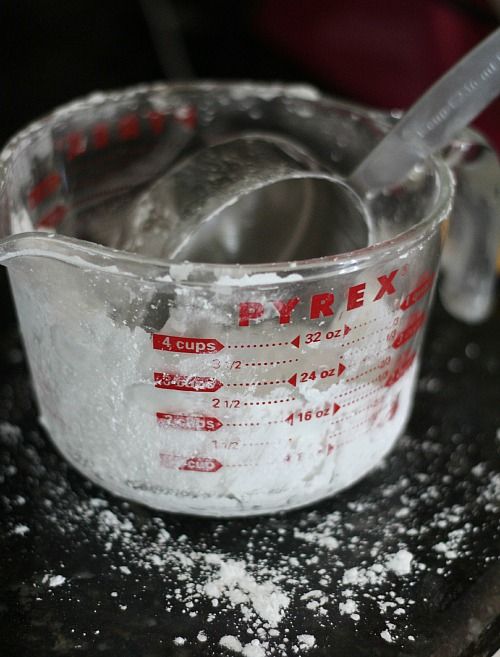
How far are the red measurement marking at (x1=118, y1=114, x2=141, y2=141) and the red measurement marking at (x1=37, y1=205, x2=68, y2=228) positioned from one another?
Result: 80mm

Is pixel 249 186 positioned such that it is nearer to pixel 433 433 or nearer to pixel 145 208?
pixel 145 208

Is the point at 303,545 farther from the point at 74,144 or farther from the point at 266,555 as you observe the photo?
the point at 74,144

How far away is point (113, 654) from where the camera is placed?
1.52 ft

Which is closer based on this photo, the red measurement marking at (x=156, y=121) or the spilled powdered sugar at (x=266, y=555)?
the spilled powdered sugar at (x=266, y=555)

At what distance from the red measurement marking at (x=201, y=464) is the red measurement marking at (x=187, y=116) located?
0.33 metres

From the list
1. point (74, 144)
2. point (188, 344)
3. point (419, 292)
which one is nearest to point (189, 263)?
point (188, 344)

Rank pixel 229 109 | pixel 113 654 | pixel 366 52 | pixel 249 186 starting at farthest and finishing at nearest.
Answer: pixel 366 52 < pixel 229 109 < pixel 249 186 < pixel 113 654

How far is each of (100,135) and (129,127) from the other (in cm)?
3

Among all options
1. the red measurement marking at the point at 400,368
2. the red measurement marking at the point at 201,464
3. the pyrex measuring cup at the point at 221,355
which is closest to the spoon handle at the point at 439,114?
the pyrex measuring cup at the point at 221,355

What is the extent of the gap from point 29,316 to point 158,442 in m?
0.12

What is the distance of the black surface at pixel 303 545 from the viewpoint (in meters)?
0.48

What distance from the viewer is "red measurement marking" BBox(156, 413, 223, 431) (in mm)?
493

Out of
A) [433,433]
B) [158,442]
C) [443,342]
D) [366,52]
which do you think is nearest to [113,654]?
[158,442]

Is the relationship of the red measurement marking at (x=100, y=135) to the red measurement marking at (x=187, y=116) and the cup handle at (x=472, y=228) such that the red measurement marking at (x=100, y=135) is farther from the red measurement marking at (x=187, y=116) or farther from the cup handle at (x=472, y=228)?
the cup handle at (x=472, y=228)
